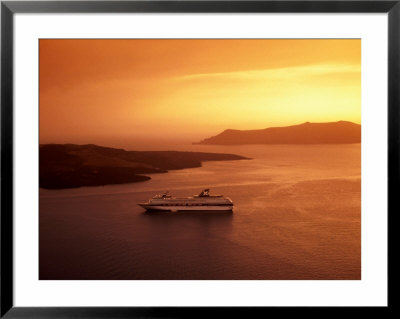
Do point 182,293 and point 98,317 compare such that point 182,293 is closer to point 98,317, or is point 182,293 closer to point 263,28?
point 98,317

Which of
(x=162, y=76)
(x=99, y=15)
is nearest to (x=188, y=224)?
(x=162, y=76)

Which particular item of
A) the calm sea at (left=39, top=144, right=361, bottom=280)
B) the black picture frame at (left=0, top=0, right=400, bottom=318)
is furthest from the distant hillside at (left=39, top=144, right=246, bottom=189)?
the black picture frame at (left=0, top=0, right=400, bottom=318)

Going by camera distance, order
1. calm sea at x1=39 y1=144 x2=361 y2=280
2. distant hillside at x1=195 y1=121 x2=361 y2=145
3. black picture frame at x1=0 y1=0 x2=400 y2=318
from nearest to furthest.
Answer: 1. black picture frame at x1=0 y1=0 x2=400 y2=318
2. calm sea at x1=39 y1=144 x2=361 y2=280
3. distant hillside at x1=195 y1=121 x2=361 y2=145

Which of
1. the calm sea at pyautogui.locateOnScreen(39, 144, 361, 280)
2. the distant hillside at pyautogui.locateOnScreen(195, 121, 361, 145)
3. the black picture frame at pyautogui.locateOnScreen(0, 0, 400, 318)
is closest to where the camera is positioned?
the black picture frame at pyautogui.locateOnScreen(0, 0, 400, 318)

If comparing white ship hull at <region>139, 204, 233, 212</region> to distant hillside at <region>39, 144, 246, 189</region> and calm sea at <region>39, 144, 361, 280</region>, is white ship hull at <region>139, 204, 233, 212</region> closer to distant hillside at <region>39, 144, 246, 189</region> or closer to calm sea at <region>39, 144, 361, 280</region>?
calm sea at <region>39, 144, 361, 280</region>

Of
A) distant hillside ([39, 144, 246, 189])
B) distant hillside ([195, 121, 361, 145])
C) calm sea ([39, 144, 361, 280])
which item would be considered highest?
distant hillside ([195, 121, 361, 145])

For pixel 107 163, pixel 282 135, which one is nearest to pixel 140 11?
pixel 107 163

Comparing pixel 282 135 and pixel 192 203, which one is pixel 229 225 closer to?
pixel 192 203
